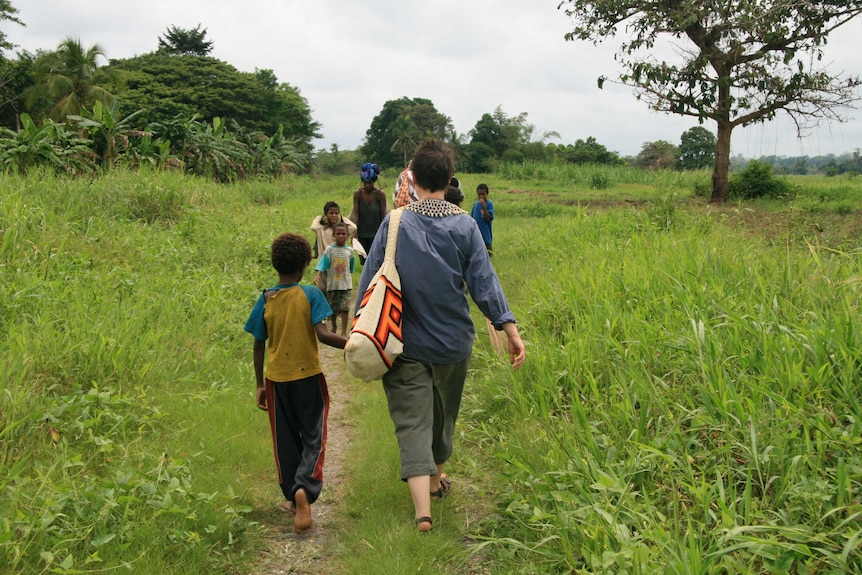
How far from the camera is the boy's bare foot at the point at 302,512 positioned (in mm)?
3689

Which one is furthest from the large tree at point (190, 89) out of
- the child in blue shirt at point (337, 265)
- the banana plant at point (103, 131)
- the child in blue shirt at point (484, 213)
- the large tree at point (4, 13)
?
the child in blue shirt at point (337, 265)

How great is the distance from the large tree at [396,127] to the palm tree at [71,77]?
113 ft

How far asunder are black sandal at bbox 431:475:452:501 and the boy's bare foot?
0.77 meters

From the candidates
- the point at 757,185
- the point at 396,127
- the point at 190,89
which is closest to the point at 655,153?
the point at 396,127

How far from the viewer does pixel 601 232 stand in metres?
9.48

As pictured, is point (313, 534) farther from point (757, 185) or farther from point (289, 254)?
point (757, 185)

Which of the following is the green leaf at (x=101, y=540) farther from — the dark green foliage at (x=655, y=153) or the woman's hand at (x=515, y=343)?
the dark green foliage at (x=655, y=153)

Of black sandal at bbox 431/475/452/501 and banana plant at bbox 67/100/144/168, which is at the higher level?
banana plant at bbox 67/100/144/168

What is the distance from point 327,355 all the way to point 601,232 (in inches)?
174

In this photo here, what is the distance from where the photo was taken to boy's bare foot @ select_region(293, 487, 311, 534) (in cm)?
369

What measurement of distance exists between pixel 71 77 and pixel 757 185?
28.1 m

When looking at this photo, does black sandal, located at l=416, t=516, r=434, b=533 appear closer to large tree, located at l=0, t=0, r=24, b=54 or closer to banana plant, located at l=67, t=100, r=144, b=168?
banana plant, located at l=67, t=100, r=144, b=168

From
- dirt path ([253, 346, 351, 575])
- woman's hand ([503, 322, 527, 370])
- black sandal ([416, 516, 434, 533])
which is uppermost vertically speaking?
woman's hand ([503, 322, 527, 370])

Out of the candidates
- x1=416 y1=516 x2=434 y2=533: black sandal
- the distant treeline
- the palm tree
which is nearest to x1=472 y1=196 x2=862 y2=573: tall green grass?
x1=416 y1=516 x2=434 y2=533: black sandal
